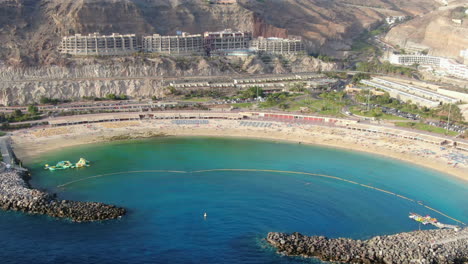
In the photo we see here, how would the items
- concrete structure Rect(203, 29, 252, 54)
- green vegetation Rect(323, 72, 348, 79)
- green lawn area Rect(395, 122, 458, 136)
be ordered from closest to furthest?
1. green lawn area Rect(395, 122, 458, 136)
2. green vegetation Rect(323, 72, 348, 79)
3. concrete structure Rect(203, 29, 252, 54)

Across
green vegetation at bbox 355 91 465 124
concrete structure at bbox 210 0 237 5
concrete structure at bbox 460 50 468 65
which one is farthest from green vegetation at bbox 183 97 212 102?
concrete structure at bbox 460 50 468 65

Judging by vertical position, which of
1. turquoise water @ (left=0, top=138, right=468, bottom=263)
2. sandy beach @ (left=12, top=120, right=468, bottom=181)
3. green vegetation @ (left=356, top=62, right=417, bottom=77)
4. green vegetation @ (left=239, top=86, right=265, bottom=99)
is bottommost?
turquoise water @ (left=0, top=138, right=468, bottom=263)

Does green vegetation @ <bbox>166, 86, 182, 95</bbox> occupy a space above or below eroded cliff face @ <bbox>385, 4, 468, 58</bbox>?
below

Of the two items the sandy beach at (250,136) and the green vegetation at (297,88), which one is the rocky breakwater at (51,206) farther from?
the green vegetation at (297,88)

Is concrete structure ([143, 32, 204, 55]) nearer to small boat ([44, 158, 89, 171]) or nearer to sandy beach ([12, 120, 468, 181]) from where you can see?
sandy beach ([12, 120, 468, 181])

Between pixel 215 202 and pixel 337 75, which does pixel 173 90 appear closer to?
pixel 337 75

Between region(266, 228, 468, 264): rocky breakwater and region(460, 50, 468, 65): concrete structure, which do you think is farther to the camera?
region(460, 50, 468, 65): concrete structure
